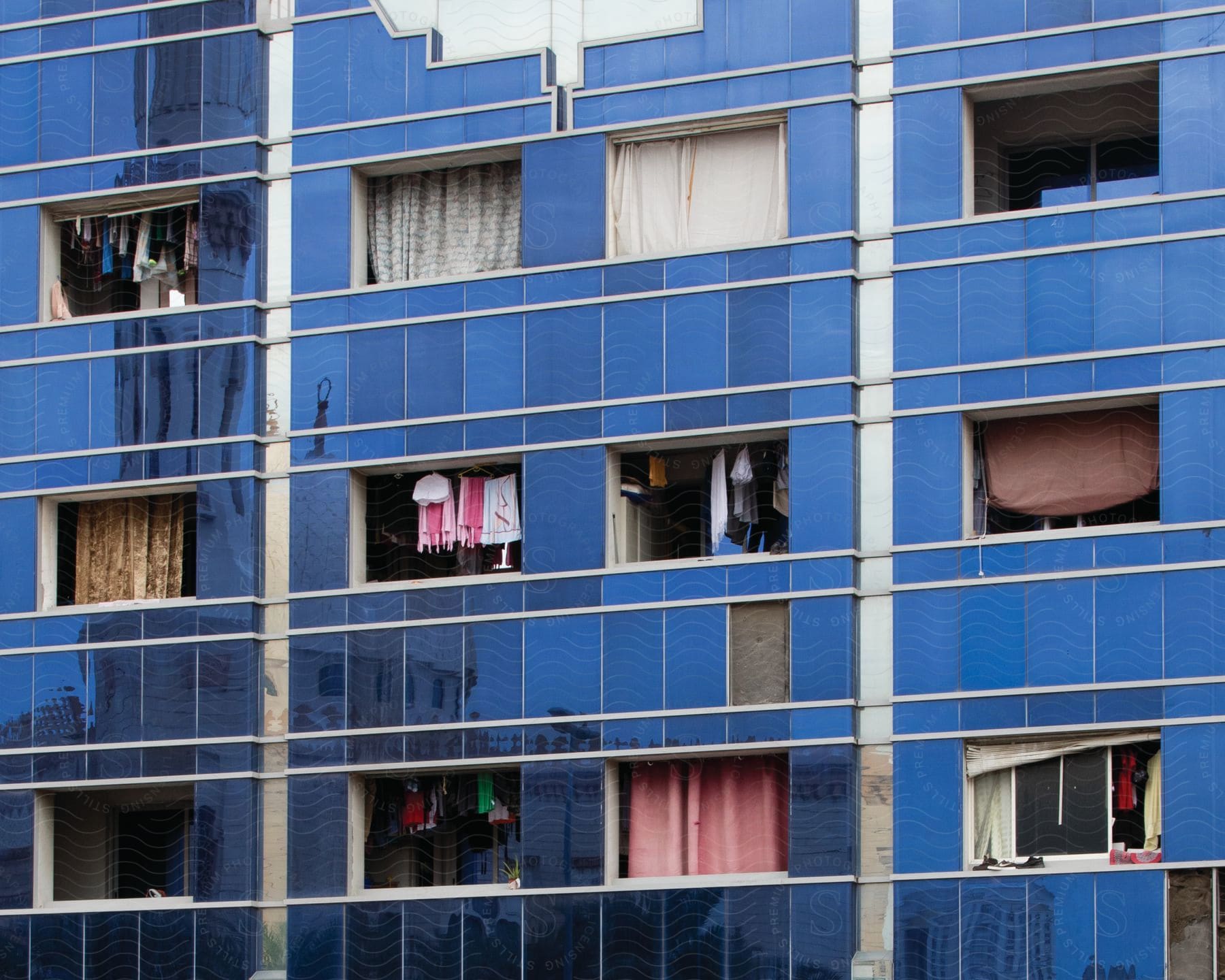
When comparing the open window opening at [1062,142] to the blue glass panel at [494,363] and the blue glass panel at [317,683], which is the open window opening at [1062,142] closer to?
the blue glass panel at [494,363]

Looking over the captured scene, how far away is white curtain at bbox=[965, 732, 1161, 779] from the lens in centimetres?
2650

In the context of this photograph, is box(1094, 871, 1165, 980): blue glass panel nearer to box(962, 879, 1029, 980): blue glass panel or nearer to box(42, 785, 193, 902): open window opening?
box(962, 879, 1029, 980): blue glass panel

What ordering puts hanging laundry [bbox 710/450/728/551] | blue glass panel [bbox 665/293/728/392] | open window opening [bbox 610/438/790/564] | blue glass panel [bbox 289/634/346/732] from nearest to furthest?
blue glass panel [bbox 665/293/728/392] → open window opening [bbox 610/438/790/564] → hanging laundry [bbox 710/450/728/551] → blue glass panel [bbox 289/634/346/732]

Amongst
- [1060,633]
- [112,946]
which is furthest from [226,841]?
[1060,633]

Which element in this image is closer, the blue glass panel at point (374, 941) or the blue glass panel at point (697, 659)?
Result: the blue glass panel at point (697, 659)

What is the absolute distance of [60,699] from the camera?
30422 mm

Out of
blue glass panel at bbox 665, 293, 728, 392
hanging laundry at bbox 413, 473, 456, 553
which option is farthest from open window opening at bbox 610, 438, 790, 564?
hanging laundry at bbox 413, 473, 456, 553

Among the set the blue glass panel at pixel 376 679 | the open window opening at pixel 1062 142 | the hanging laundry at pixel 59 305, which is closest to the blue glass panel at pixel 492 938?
the blue glass panel at pixel 376 679

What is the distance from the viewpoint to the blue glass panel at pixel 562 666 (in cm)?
2822

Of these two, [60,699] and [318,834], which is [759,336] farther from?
[60,699]

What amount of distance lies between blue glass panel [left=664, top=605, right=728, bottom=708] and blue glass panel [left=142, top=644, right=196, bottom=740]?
6063 millimetres

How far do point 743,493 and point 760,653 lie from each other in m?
2.10

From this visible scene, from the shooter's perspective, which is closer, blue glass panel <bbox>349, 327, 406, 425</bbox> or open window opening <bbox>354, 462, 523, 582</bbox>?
open window opening <bbox>354, 462, 523, 582</bbox>

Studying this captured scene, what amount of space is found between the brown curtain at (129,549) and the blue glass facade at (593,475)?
16.0 inches
